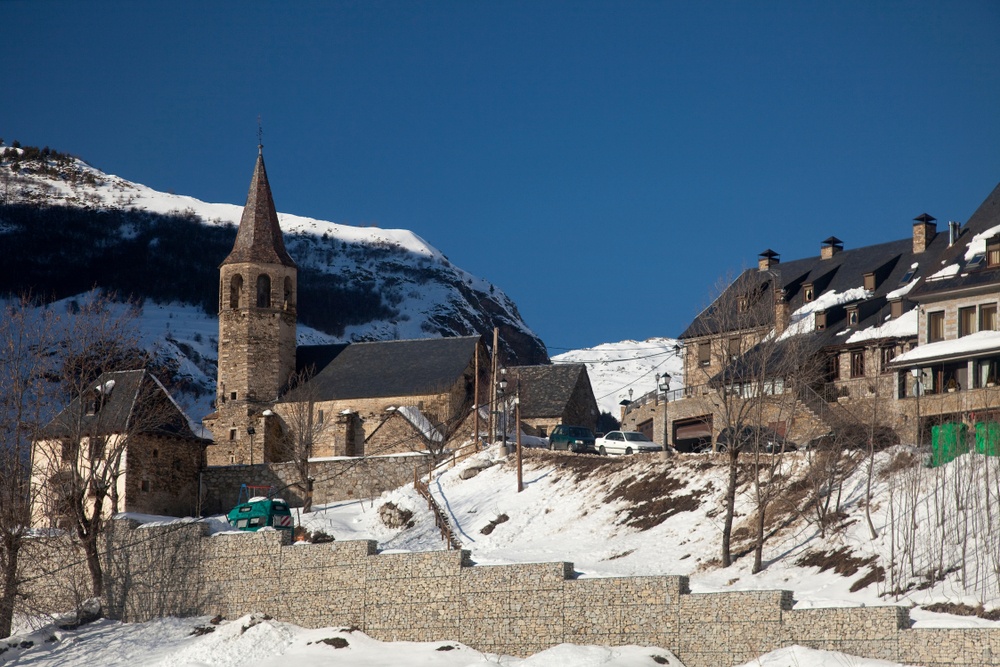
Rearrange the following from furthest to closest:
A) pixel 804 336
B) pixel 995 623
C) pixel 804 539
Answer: pixel 804 336 < pixel 804 539 < pixel 995 623

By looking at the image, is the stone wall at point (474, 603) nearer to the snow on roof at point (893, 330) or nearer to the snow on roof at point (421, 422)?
the snow on roof at point (421, 422)

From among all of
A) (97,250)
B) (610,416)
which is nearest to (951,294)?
(610,416)

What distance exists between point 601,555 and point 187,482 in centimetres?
2515

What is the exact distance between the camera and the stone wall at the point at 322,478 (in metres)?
58.8

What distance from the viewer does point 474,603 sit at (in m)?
36.3

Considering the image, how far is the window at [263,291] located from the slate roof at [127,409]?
12495mm

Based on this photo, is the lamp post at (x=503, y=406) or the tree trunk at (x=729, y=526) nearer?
the tree trunk at (x=729, y=526)

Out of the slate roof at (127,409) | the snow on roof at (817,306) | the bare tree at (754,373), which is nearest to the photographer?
the bare tree at (754,373)

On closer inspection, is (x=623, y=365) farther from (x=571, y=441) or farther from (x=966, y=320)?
(x=966, y=320)

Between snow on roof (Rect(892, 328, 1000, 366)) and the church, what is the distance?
21.0 metres

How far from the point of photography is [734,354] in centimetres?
6181

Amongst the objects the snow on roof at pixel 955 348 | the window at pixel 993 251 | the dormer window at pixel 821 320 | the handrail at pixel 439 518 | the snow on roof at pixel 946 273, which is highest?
the window at pixel 993 251

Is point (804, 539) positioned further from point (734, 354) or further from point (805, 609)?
point (734, 354)

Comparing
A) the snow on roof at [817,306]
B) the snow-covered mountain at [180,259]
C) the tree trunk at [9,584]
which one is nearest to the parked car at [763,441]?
the snow on roof at [817,306]
